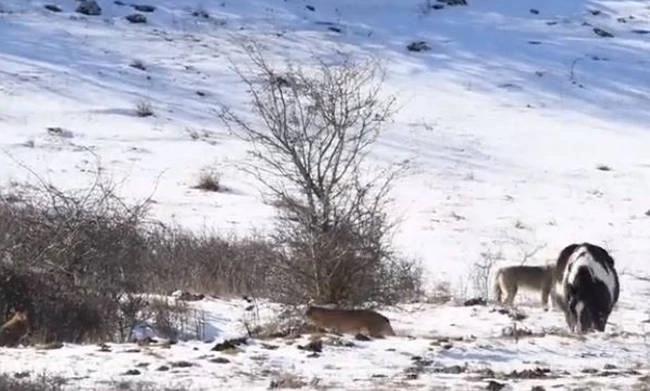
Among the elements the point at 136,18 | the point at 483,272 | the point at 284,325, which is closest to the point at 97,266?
the point at 284,325

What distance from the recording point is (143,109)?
1042 inches

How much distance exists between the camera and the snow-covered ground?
19.6 metres

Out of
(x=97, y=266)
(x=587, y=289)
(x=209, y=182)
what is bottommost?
(x=209, y=182)

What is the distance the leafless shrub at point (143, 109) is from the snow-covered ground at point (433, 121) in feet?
0.38

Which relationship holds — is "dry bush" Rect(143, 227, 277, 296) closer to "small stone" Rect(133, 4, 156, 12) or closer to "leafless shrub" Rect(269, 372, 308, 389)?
"leafless shrub" Rect(269, 372, 308, 389)

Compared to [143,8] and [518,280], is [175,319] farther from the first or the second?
[143,8]

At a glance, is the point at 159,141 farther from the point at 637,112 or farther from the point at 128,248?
the point at 128,248

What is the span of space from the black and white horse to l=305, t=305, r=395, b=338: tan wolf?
2.62m

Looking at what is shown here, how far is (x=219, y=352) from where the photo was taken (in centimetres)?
860

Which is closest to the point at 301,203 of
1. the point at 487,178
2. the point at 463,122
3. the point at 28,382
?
the point at 28,382

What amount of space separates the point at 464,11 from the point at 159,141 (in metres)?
11.7

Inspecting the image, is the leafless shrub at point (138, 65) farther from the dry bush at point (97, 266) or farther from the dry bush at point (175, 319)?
the dry bush at point (175, 319)

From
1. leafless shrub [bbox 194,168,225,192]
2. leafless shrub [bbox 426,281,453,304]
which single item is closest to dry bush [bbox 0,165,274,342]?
leafless shrub [bbox 426,281,453,304]

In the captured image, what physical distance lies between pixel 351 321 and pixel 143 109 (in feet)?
55.1
